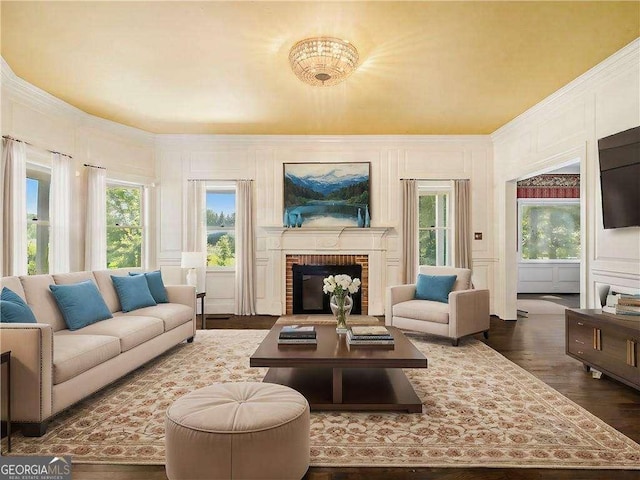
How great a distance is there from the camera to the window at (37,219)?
4.56 metres

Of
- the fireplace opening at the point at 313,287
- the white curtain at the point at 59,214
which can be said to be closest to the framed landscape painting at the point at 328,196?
the fireplace opening at the point at 313,287

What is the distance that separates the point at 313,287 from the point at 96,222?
11.2ft

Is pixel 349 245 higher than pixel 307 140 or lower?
lower

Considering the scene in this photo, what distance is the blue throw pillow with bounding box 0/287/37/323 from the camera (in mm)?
2607

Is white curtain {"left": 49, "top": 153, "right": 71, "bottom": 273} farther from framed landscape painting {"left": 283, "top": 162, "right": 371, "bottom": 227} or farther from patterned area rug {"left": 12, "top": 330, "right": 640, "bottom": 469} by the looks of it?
framed landscape painting {"left": 283, "top": 162, "right": 371, "bottom": 227}

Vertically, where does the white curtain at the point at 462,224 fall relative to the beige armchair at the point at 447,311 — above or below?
above

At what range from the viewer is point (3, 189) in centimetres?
391

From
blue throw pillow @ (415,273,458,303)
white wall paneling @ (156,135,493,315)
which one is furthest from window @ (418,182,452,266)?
blue throw pillow @ (415,273,458,303)

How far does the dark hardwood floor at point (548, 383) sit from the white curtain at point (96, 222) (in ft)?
6.05

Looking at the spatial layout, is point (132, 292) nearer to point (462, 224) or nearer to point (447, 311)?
point (447, 311)

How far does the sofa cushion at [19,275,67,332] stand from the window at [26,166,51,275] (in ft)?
5.05

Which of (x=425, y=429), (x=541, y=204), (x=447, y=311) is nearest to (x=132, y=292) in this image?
(x=425, y=429)

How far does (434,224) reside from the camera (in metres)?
6.63

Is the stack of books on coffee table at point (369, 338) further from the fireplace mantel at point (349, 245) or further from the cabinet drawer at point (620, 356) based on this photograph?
the fireplace mantel at point (349, 245)
